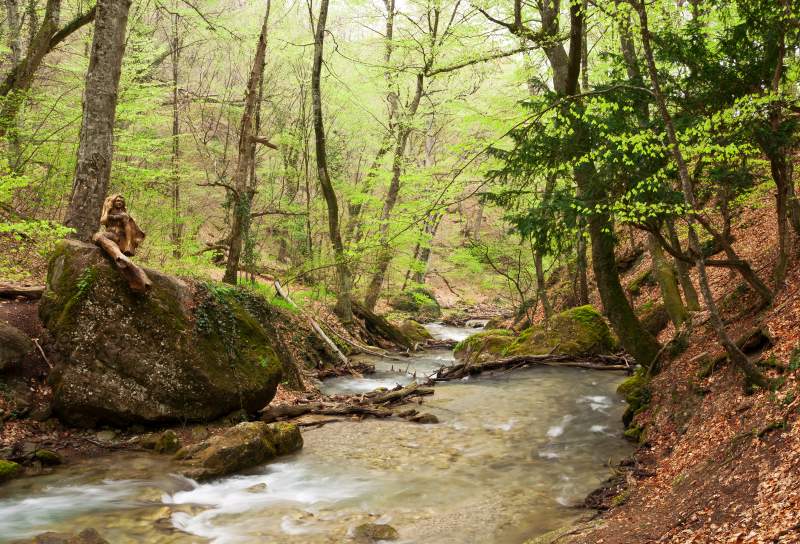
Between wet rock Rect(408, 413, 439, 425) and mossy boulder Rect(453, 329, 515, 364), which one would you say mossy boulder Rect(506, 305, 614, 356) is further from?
wet rock Rect(408, 413, 439, 425)

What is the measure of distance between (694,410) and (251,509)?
220 inches

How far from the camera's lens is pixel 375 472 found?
24.4 feet

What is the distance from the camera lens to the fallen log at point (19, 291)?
870 cm

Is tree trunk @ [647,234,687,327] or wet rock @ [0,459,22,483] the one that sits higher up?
tree trunk @ [647,234,687,327]

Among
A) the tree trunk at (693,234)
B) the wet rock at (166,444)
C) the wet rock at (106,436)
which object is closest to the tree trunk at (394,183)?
the wet rock at (166,444)

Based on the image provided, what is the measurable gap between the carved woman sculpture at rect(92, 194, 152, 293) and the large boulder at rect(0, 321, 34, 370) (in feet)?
5.19

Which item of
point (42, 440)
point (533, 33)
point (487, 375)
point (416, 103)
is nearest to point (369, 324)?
point (487, 375)

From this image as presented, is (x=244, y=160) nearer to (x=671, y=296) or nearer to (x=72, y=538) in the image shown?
(x=671, y=296)

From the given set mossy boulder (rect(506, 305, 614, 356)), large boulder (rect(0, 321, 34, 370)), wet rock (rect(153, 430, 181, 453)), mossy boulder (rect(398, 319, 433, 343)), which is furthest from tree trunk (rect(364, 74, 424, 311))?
large boulder (rect(0, 321, 34, 370))

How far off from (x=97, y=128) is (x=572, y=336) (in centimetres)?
1232

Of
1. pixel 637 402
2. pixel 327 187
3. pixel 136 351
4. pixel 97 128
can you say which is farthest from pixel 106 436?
pixel 327 187

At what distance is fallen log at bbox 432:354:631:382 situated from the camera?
1379 centimetres

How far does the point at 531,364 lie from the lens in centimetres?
1455

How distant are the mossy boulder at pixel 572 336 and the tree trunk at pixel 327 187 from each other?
548 cm
